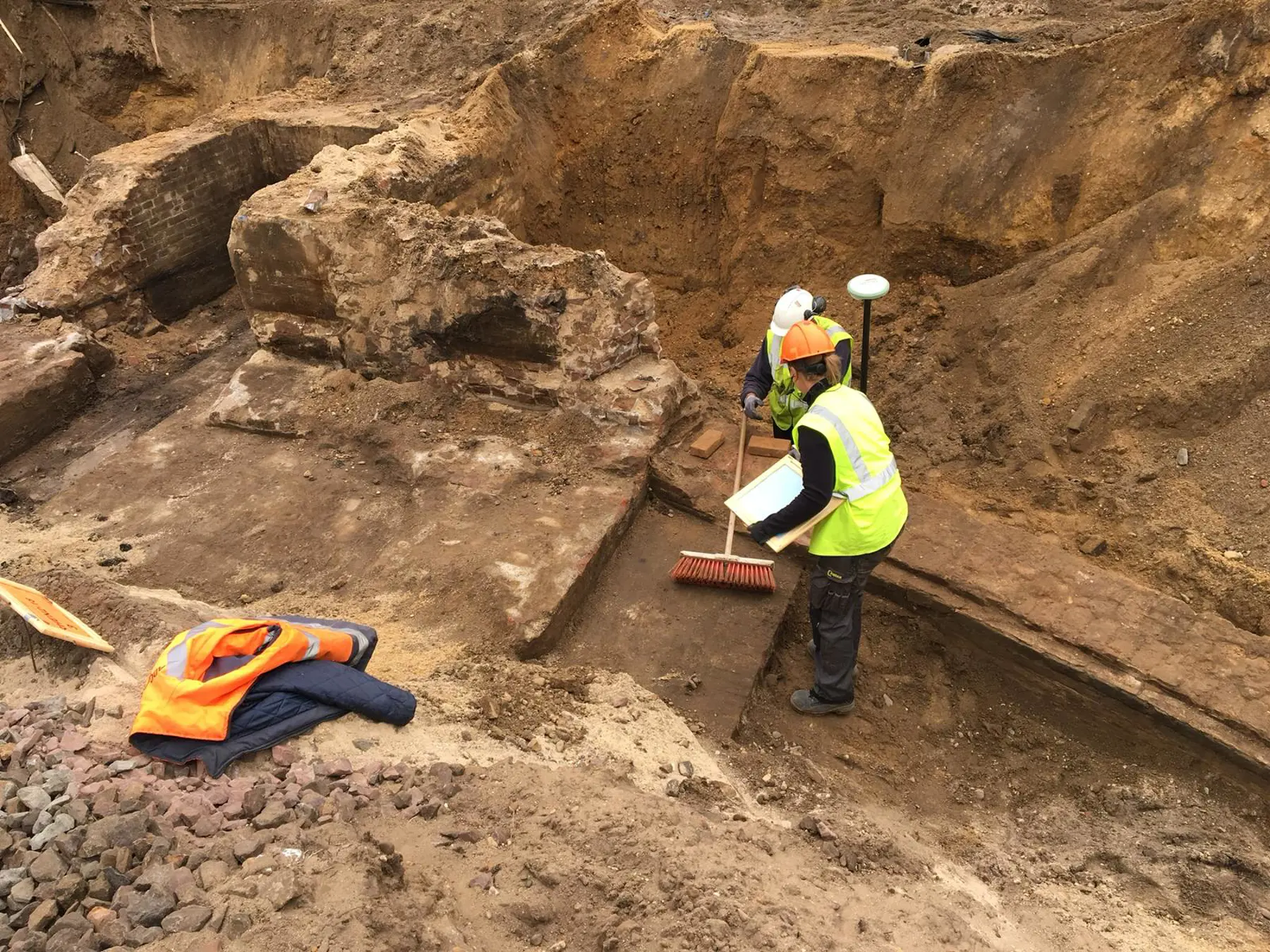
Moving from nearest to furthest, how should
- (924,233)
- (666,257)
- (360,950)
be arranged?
(360,950) < (924,233) < (666,257)

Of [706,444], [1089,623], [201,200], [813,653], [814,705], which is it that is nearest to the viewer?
[1089,623]

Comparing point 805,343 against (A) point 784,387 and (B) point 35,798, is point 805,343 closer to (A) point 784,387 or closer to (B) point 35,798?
(A) point 784,387

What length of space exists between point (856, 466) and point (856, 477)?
0.05 metres

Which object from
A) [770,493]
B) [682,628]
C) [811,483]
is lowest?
[682,628]

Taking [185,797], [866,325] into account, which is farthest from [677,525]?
[185,797]

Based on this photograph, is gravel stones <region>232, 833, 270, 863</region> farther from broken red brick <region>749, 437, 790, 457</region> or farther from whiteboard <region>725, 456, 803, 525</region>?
broken red brick <region>749, 437, 790, 457</region>

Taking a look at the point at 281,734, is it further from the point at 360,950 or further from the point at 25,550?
the point at 25,550

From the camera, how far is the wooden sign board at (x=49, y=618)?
3334mm

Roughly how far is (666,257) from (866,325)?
3.40 metres

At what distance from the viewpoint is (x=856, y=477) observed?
3561 mm

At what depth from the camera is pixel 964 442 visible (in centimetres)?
575

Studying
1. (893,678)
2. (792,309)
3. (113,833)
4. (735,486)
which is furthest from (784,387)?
(113,833)

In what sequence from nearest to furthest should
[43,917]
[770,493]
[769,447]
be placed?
[43,917]
[770,493]
[769,447]

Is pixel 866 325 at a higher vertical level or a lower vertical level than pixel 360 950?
higher
